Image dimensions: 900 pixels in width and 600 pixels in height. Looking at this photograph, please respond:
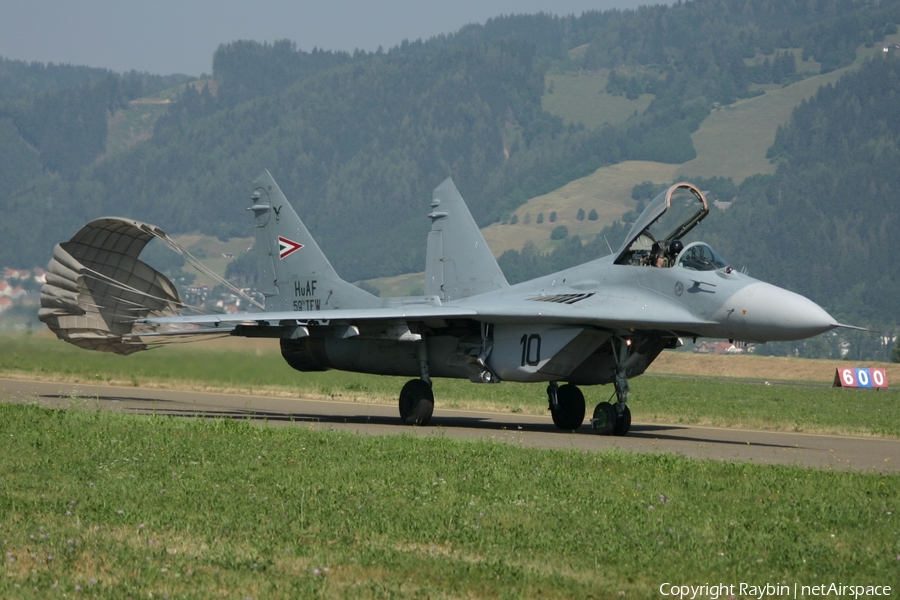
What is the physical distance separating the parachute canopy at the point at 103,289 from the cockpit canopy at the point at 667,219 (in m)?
9.68

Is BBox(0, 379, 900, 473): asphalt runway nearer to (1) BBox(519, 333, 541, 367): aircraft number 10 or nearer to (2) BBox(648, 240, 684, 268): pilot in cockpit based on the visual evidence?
(1) BBox(519, 333, 541, 367): aircraft number 10

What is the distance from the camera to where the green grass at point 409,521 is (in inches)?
298

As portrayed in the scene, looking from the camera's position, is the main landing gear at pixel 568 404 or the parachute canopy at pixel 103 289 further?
the parachute canopy at pixel 103 289

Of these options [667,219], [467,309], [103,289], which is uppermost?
[667,219]

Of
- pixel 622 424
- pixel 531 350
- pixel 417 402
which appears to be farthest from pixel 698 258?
pixel 417 402

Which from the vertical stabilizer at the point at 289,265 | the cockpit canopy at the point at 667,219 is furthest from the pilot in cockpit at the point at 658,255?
the vertical stabilizer at the point at 289,265

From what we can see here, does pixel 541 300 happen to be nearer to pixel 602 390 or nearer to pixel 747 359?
pixel 602 390

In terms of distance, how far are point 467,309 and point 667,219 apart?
139 inches

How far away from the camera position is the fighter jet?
1717 cm

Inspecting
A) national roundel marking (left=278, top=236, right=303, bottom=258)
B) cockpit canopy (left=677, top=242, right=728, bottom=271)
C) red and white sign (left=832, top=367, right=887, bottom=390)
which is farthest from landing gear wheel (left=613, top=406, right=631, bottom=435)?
red and white sign (left=832, top=367, right=887, bottom=390)

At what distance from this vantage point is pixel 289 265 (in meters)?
23.6

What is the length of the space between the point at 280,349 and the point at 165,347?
292 cm

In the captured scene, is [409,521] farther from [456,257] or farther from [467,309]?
[456,257]

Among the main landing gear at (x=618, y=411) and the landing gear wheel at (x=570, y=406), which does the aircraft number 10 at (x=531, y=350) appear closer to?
the main landing gear at (x=618, y=411)
